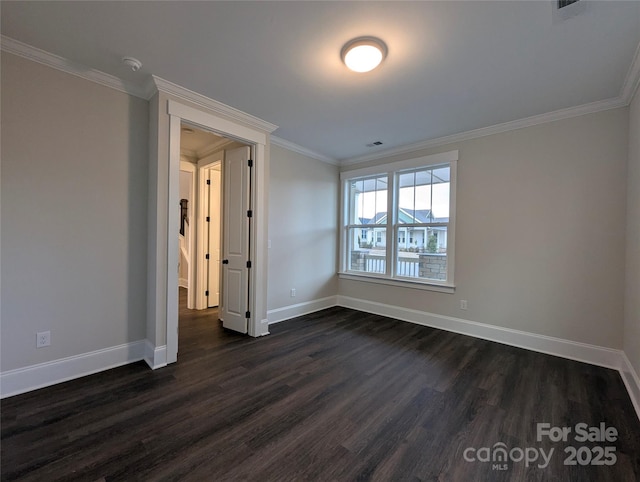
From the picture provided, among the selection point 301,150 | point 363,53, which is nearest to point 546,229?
point 363,53

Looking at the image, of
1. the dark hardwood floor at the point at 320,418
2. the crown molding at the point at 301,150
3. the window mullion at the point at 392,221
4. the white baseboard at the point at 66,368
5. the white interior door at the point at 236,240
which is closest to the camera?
the dark hardwood floor at the point at 320,418

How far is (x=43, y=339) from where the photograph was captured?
2.27 m

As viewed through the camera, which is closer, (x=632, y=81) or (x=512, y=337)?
(x=632, y=81)

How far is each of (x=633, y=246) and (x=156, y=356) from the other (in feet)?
14.5

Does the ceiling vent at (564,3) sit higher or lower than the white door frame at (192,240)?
higher

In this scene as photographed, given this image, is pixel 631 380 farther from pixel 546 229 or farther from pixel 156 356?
pixel 156 356

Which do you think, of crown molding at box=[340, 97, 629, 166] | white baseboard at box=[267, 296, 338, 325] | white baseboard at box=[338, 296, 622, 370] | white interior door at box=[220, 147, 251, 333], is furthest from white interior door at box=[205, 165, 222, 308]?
white baseboard at box=[338, 296, 622, 370]

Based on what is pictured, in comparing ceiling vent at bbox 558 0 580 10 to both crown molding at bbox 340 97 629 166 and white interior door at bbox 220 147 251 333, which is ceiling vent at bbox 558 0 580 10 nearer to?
crown molding at bbox 340 97 629 166

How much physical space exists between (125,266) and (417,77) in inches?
128

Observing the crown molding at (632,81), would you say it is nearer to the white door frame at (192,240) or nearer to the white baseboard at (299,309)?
the white baseboard at (299,309)

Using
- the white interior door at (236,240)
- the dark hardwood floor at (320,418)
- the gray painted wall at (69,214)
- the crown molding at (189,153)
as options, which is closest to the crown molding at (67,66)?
the gray painted wall at (69,214)

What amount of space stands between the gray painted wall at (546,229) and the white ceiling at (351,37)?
1.44 ft

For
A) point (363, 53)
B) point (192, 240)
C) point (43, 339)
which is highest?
point (363, 53)

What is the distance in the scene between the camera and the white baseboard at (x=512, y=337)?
279 cm
